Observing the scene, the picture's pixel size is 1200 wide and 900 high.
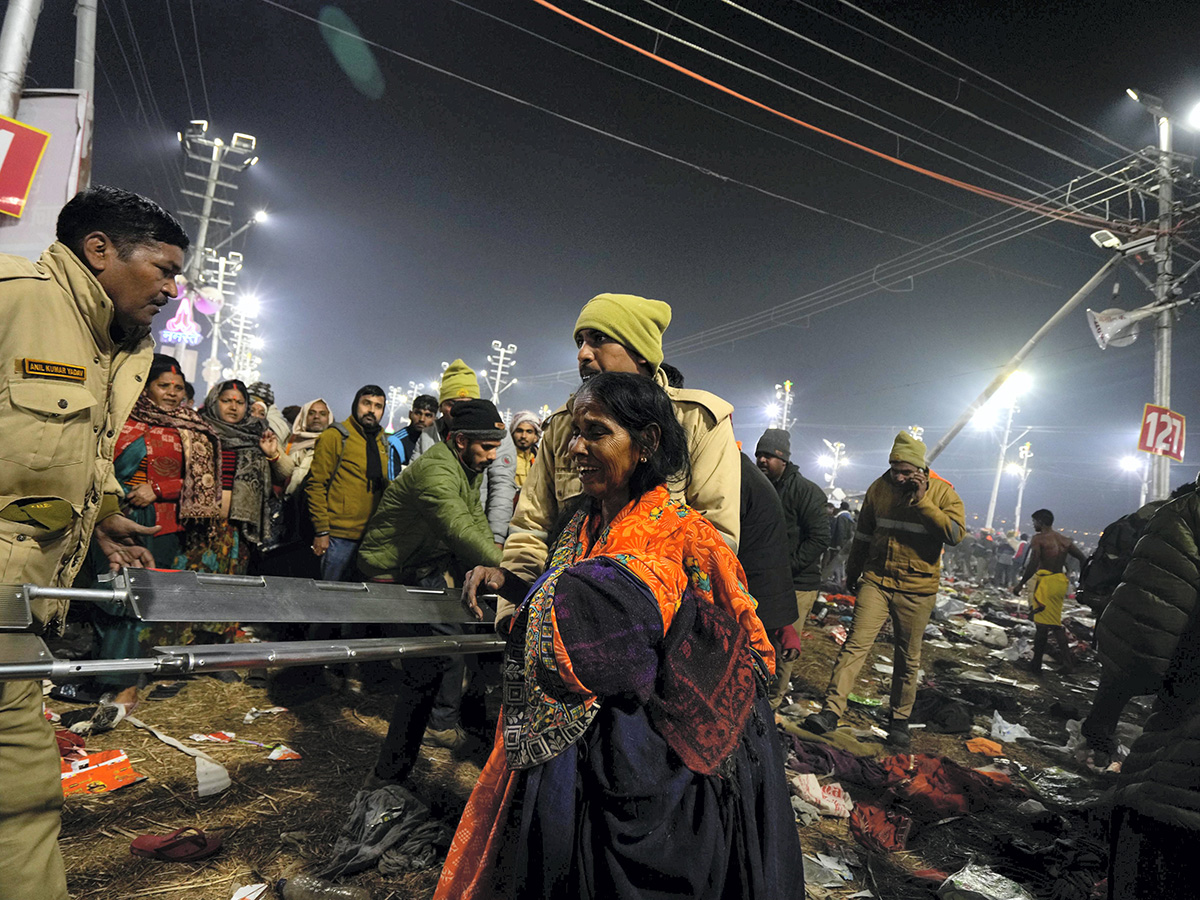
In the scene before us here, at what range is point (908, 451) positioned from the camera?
5.04m

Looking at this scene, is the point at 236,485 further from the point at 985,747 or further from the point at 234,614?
the point at 985,747

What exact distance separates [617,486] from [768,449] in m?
4.07

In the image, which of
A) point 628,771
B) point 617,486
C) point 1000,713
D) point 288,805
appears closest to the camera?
point 628,771

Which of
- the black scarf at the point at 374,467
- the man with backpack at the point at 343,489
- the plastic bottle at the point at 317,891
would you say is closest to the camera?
the plastic bottle at the point at 317,891

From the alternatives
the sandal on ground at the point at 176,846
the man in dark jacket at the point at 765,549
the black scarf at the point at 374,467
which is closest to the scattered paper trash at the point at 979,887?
the man in dark jacket at the point at 765,549

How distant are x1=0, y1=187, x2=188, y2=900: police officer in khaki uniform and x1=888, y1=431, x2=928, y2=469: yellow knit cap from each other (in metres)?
5.11

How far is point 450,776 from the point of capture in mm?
3373

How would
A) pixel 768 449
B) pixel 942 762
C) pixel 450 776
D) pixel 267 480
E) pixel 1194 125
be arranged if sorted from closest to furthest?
pixel 450 776 → pixel 942 762 → pixel 267 480 → pixel 768 449 → pixel 1194 125

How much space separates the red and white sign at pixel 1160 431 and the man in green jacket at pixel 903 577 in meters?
8.93

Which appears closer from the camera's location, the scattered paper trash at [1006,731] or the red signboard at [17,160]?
the red signboard at [17,160]

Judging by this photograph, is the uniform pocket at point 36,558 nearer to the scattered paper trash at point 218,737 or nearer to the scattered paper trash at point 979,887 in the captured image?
the scattered paper trash at point 218,737

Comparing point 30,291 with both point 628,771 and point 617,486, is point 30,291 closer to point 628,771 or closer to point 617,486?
point 617,486

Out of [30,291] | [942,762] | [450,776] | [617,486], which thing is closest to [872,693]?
[942,762]

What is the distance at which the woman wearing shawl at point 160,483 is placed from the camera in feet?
12.4
